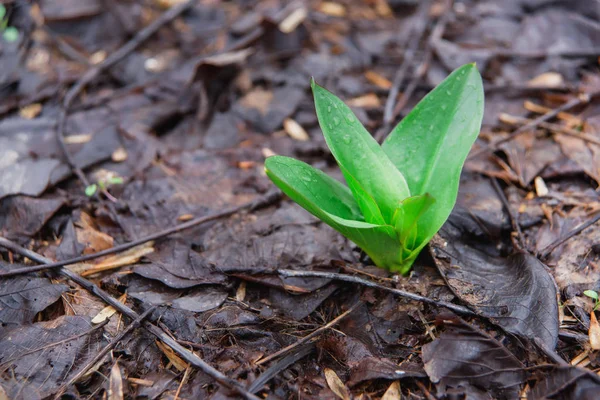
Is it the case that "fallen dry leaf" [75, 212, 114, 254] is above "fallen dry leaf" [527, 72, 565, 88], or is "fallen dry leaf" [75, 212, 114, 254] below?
below

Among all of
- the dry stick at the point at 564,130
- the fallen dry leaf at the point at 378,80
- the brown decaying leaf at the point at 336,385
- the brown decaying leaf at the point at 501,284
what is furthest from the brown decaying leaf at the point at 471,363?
the fallen dry leaf at the point at 378,80

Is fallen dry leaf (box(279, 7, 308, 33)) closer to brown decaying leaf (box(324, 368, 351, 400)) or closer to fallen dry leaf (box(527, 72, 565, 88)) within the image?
fallen dry leaf (box(527, 72, 565, 88))

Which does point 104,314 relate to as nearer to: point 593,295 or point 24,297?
point 24,297

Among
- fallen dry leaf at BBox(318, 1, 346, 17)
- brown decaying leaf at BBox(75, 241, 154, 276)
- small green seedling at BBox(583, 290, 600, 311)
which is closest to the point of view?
small green seedling at BBox(583, 290, 600, 311)

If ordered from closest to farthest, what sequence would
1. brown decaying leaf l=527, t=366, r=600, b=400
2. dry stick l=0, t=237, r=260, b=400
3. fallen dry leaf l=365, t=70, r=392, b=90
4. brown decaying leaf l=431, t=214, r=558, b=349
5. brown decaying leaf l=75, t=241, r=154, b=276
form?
brown decaying leaf l=527, t=366, r=600, b=400, dry stick l=0, t=237, r=260, b=400, brown decaying leaf l=431, t=214, r=558, b=349, brown decaying leaf l=75, t=241, r=154, b=276, fallen dry leaf l=365, t=70, r=392, b=90

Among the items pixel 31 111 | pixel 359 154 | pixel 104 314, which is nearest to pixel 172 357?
pixel 104 314

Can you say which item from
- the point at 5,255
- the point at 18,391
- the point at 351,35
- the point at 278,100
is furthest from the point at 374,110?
the point at 18,391

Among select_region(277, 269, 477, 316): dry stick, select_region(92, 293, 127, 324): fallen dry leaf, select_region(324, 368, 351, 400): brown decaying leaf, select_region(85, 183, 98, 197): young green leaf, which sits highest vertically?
select_region(277, 269, 477, 316): dry stick

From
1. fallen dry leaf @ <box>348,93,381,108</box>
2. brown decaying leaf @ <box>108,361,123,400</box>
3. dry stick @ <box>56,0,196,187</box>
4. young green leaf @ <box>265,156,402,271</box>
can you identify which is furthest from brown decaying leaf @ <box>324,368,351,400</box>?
fallen dry leaf @ <box>348,93,381,108</box>
